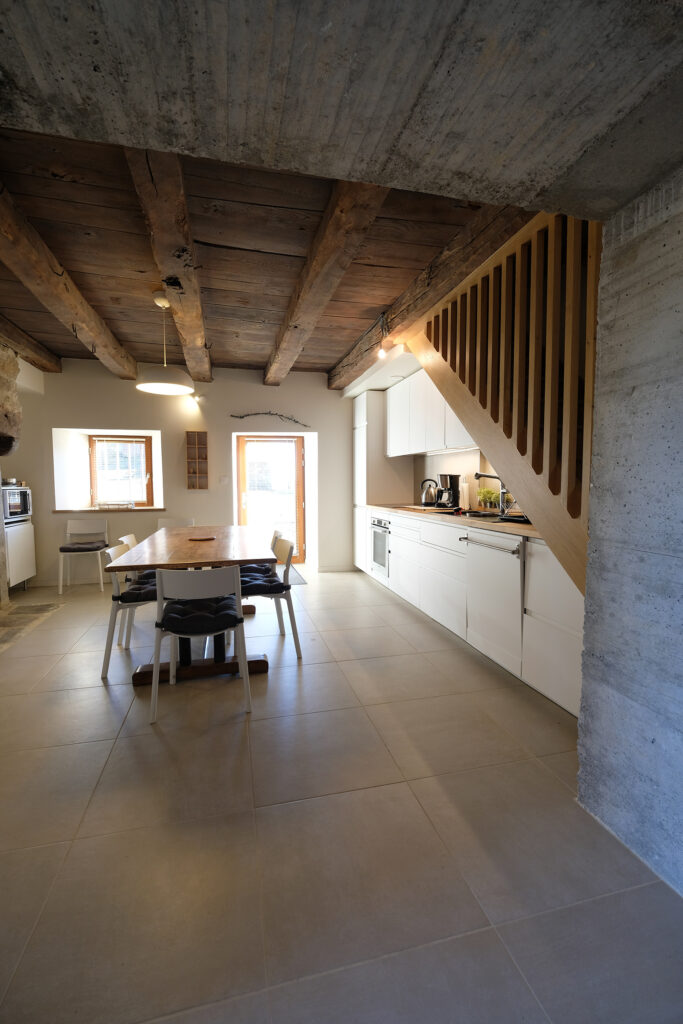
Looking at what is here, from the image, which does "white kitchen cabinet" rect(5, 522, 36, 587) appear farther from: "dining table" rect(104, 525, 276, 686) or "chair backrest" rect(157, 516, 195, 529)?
"dining table" rect(104, 525, 276, 686)

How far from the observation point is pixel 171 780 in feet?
5.75

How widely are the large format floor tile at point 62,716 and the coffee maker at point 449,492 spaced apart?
10.2 ft

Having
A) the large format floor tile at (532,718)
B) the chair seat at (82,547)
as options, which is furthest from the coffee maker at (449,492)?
the chair seat at (82,547)

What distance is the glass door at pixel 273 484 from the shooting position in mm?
6234

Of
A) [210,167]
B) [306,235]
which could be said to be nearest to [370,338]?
[306,235]

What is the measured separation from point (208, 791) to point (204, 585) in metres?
0.89

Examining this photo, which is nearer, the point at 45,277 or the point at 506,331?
the point at 506,331

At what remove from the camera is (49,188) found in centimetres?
202

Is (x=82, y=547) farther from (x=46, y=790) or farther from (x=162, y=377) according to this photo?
(x=46, y=790)

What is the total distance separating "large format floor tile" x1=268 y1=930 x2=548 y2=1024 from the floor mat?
123 inches

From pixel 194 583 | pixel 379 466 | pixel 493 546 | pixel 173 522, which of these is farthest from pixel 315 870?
pixel 173 522

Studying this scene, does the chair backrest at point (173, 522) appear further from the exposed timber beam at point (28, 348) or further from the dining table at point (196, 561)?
the exposed timber beam at point (28, 348)

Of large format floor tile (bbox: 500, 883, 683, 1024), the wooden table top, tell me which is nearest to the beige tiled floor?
large format floor tile (bbox: 500, 883, 683, 1024)

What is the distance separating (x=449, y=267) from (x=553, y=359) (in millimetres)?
950
